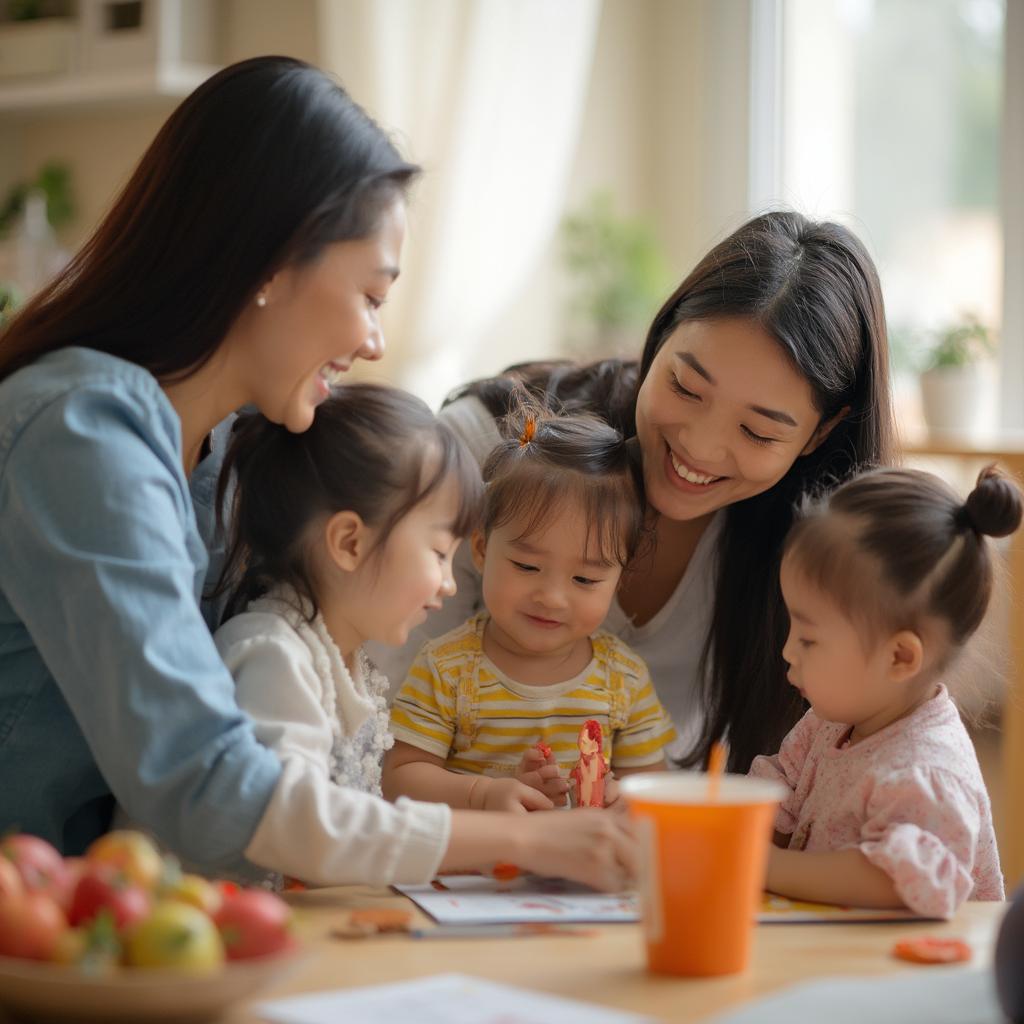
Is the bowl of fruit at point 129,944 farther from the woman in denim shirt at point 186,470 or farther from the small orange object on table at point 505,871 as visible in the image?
the small orange object on table at point 505,871

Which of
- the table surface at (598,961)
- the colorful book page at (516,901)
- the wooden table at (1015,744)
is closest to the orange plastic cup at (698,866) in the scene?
the table surface at (598,961)

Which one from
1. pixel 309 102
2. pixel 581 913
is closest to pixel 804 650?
pixel 581 913

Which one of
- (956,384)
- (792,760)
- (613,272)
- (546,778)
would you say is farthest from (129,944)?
(613,272)

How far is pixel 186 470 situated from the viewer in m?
1.54

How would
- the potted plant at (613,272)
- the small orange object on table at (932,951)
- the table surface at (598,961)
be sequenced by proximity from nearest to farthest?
the table surface at (598,961), the small orange object on table at (932,951), the potted plant at (613,272)

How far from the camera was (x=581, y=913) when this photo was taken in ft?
3.84

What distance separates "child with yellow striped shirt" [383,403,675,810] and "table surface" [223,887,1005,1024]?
1.66ft

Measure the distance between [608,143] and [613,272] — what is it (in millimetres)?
445

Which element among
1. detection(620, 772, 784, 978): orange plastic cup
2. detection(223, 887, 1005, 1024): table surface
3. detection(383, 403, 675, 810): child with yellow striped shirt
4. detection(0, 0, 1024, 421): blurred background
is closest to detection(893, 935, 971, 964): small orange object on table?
detection(223, 887, 1005, 1024): table surface

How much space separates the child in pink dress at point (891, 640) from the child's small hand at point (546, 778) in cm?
24

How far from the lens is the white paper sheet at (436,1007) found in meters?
0.88

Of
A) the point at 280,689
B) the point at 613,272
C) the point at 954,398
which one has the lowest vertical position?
the point at 954,398

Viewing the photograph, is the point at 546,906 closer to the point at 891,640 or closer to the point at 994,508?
the point at 891,640

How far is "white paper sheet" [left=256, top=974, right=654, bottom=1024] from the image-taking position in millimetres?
881
